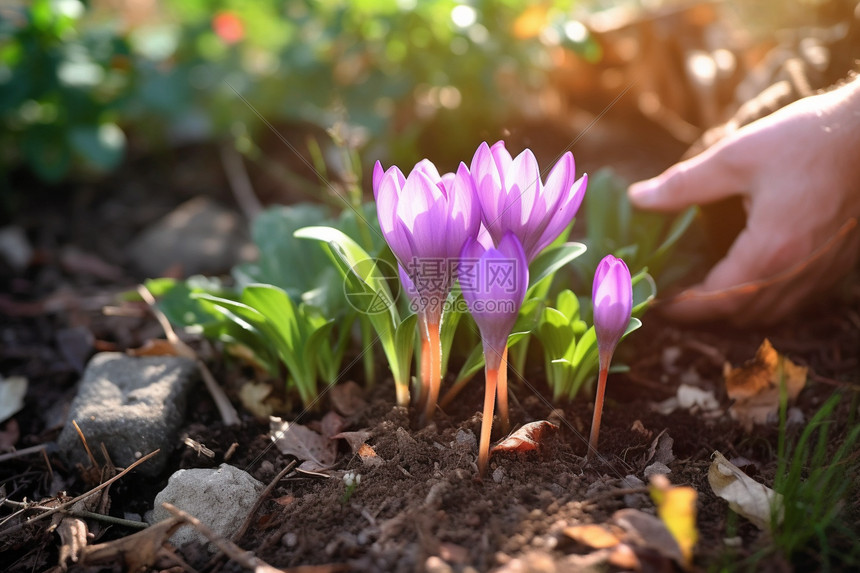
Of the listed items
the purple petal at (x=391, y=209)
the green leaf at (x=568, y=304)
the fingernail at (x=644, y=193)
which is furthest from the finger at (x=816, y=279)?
the purple petal at (x=391, y=209)

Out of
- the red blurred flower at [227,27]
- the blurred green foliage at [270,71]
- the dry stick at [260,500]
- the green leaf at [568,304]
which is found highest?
the red blurred flower at [227,27]

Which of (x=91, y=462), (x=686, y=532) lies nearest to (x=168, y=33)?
(x=91, y=462)

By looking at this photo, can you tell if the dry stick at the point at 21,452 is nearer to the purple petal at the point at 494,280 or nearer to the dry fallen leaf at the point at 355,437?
the dry fallen leaf at the point at 355,437

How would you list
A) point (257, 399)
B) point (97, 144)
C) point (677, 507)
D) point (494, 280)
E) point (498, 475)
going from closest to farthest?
point (677, 507), point (494, 280), point (498, 475), point (257, 399), point (97, 144)

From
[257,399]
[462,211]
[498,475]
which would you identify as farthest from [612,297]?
[257,399]

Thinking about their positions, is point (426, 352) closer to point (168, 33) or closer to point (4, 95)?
point (4, 95)

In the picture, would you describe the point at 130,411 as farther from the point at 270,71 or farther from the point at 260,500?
the point at 270,71
